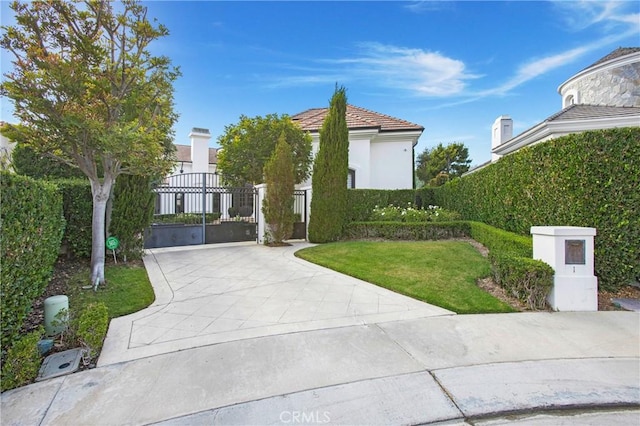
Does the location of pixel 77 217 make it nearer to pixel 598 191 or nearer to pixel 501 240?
pixel 501 240

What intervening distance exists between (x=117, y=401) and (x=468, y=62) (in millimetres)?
13631

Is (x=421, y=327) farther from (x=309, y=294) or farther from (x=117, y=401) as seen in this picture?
(x=117, y=401)

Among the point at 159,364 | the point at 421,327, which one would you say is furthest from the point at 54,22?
the point at 421,327

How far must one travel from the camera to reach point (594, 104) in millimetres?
14242

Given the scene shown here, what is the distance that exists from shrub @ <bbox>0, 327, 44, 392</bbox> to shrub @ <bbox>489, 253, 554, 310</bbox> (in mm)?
6349

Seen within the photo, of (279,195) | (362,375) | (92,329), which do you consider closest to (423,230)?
(279,195)

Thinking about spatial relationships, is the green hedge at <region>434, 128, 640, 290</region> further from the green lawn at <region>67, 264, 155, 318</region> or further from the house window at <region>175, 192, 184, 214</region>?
the house window at <region>175, 192, 184, 214</region>

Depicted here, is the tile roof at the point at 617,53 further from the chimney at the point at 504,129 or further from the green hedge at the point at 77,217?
the green hedge at the point at 77,217

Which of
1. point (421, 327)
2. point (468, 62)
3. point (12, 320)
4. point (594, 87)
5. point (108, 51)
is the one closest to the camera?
point (12, 320)

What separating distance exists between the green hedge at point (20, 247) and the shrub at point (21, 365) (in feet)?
0.97

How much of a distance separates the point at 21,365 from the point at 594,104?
2140 centimetres

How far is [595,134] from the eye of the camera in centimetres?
519

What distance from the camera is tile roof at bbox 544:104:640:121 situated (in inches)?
380

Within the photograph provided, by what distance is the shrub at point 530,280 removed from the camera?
456 centimetres
